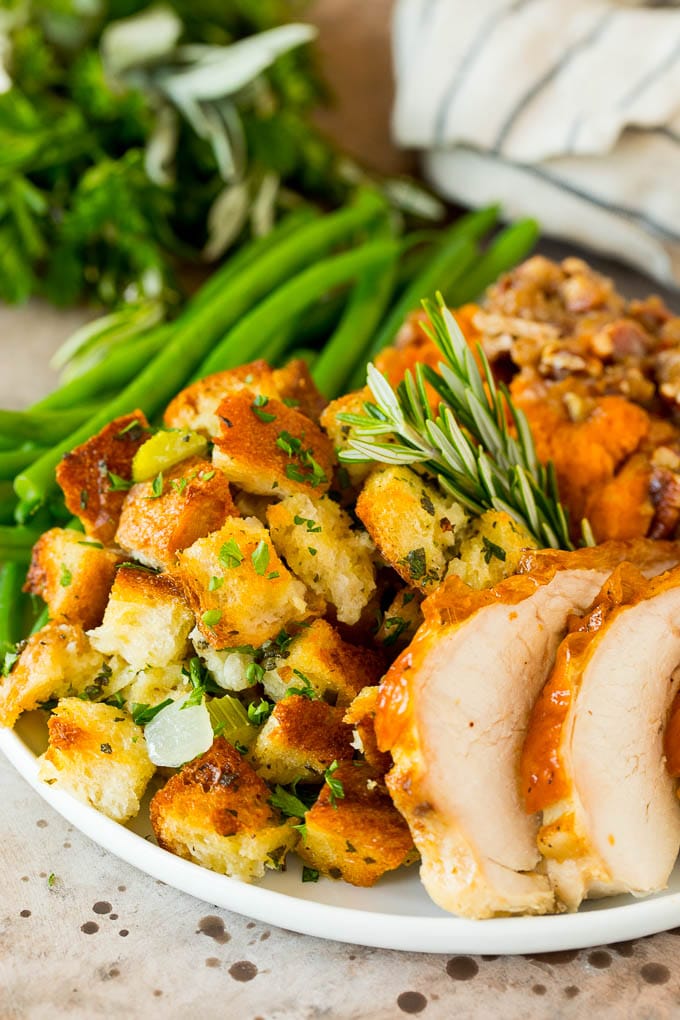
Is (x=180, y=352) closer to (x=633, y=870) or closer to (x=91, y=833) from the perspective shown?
(x=91, y=833)

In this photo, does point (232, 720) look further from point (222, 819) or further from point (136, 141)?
point (136, 141)

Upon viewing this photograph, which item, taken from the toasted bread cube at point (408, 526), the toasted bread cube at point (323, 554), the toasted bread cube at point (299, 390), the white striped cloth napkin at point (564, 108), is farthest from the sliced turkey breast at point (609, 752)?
the white striped cloth napkin at point (564, 108)

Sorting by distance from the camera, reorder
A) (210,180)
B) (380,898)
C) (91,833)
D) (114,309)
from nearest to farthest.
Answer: (380,898) < (91,833) < (114,309) < (210,180)

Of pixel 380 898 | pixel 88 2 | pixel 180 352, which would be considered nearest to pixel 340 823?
pixel 380 898

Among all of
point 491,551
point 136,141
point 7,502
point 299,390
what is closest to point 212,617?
point 491,551

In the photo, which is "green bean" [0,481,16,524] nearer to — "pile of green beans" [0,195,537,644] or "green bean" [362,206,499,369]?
"pile of green beans" [0,195,537,644]

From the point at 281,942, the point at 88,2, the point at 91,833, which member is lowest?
the point at 281,942
